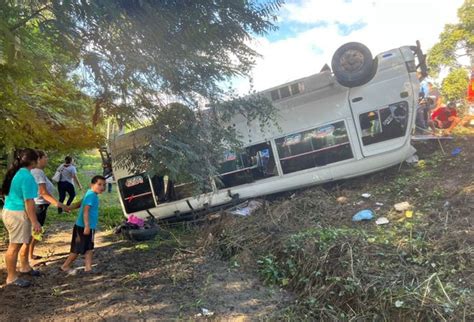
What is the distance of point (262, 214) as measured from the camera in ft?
20.4

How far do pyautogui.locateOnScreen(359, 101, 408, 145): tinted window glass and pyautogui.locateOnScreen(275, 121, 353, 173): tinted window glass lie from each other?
1.41ft

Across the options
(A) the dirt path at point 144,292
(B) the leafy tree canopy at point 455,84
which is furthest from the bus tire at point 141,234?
(B) the leafy tree canopy at point 455,84

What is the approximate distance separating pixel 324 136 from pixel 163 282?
4.36 m

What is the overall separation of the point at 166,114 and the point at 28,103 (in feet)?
9.17

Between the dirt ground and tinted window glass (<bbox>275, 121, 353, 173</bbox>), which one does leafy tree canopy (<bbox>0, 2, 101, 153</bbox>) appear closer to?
the dirt ground

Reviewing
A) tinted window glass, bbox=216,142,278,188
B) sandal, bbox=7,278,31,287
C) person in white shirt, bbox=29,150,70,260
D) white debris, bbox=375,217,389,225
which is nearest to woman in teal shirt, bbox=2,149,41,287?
sandal, bbox=7,278,31,287

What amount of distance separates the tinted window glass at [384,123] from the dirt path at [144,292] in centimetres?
407

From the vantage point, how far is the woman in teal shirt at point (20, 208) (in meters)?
3.71

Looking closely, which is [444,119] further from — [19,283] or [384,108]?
[19,283]

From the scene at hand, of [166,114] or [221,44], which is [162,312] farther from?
[221,44]

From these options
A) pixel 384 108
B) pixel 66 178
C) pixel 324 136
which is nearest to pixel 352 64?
pixel 384 108

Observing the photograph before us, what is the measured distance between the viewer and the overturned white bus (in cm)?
666

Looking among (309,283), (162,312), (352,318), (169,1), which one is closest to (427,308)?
(352,318)

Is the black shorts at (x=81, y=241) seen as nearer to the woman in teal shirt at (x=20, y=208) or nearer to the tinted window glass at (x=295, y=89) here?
the woman in teal shirt at (x=20, y=208)
